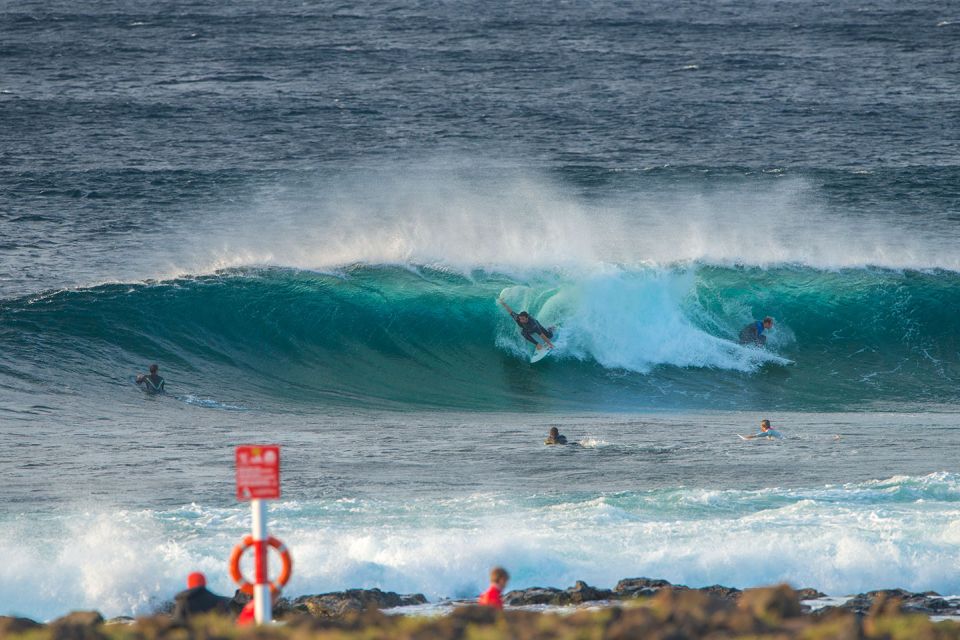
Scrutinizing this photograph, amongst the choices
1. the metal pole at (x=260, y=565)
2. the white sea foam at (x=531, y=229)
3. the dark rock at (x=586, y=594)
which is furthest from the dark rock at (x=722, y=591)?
the white sea foam at (x=531, y=229)

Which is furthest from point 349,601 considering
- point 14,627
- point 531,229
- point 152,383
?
point 531,229

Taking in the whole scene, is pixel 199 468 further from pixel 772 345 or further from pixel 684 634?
pixel 772 345

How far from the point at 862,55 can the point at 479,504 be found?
159 ft

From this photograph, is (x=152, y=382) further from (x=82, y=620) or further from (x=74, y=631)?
(x=74, y=631)

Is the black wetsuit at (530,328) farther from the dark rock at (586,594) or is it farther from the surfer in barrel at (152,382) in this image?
the dark rock at (586,594)

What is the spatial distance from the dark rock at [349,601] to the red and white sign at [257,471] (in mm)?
3056

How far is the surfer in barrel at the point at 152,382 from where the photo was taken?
68.9 feet

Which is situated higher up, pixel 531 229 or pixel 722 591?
pixel 531 229

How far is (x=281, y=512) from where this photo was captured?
13820 mm

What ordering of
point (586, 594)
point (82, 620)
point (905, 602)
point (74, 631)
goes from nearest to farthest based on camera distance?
point (74, 631)
point (82, 620)
point (905, 602)
point (586, 594)

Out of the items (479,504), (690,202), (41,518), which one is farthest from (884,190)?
(41,518)

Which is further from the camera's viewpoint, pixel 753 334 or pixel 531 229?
pixel 531 229

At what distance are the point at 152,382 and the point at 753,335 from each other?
11326 millimetres

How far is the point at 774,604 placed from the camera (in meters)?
7.77
